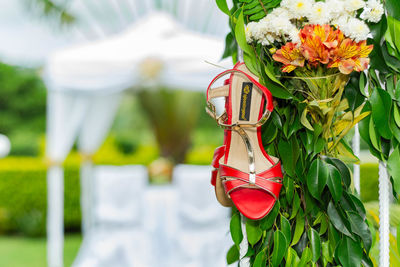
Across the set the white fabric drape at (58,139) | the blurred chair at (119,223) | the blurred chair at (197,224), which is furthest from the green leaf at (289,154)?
the white fabric drape at (58,139)

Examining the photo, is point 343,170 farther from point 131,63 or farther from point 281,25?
point 131,63

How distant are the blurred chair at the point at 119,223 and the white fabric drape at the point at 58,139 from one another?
460mm

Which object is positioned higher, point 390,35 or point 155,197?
point 390,35

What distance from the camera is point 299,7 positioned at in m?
0.91

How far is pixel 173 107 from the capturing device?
1159cm

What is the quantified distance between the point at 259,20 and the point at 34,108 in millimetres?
11735

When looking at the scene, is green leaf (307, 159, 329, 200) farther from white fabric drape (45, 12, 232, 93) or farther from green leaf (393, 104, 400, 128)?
white fabric drape (45, 12, 232, 93)

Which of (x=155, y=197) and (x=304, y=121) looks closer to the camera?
(x=304, y=121)

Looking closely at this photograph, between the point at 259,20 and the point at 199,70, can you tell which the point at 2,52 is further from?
the point at 259,20

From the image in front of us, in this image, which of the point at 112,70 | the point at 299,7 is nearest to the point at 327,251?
the point at 299,7

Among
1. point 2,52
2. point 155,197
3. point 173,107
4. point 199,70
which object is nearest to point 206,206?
point 155,197

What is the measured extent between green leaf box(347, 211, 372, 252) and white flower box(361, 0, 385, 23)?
47 cm

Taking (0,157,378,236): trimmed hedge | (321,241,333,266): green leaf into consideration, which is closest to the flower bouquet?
(321,241,333,266): green leaf

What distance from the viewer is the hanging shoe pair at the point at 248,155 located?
97cm
